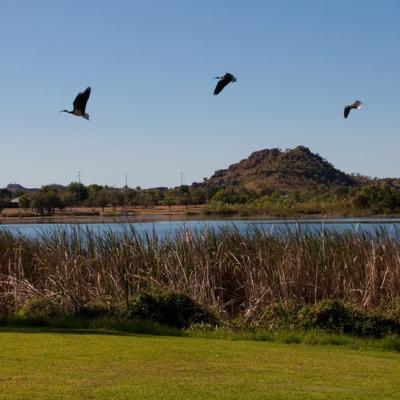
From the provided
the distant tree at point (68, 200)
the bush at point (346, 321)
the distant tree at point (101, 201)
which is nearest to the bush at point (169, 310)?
the bush at point (346, 321)

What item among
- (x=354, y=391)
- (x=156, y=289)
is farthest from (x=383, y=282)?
(x=354, y=391)

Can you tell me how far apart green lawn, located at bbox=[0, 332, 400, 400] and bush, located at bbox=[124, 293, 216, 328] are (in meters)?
2.34

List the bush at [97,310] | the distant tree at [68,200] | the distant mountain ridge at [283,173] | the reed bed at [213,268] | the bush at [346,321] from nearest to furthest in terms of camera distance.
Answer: the bush at [346,321] < the bush at [97,310] < the reed bed at [213,268] < the distant tree at [68,200] < the distant mountain ridge at [283,173]

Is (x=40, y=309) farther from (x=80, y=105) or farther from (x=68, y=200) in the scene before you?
(x=68, y=200)

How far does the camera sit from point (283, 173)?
6147 inches

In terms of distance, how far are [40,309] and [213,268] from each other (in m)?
3.80

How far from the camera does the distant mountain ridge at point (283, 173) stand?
492 ft

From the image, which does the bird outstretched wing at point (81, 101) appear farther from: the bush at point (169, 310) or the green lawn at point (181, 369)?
the bush at point (169, 310)

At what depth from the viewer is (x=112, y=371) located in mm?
9250

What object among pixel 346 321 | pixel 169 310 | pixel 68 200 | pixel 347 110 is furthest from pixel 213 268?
pixel 68 200

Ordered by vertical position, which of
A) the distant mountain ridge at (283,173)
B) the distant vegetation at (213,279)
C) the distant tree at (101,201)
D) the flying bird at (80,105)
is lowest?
the distant vegetation at (213,279)

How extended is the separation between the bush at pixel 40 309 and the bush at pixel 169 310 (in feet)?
4.92

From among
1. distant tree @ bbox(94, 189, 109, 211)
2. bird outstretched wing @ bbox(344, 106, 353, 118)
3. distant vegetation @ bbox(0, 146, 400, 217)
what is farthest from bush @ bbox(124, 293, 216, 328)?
distant tree @ bbox(94, 189, 109, 211)

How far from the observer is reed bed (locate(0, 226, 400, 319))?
15859mm
